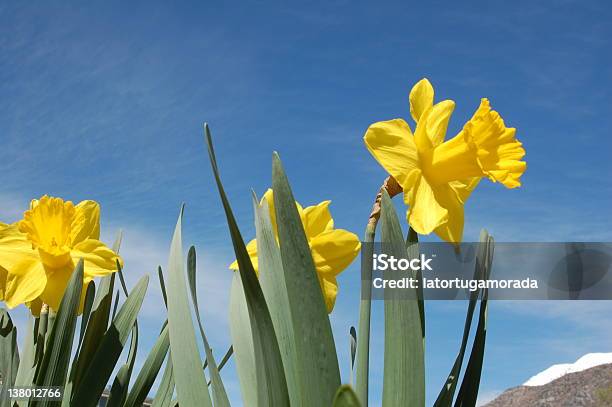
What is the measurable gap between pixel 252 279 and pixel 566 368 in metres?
9.95

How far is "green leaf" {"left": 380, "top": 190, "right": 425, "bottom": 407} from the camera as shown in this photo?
1.00 metres

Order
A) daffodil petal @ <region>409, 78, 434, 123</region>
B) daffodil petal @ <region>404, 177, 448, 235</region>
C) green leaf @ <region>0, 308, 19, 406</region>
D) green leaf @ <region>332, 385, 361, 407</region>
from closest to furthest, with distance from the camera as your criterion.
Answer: green leaf @ <region>332, 385, 361, 407</region>
daffodil petal @ <region>404, 177, 448, 235</region>
daffodil petal @ <region>409, 78, 434, 123</region>
green leaf @ <region>0, 308, 19, 406</region>

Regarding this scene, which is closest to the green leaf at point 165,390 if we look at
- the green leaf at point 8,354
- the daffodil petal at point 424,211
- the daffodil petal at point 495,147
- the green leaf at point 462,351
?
the green leaf at point 8,354

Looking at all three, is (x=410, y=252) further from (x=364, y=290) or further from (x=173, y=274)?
(x=173, y=274)

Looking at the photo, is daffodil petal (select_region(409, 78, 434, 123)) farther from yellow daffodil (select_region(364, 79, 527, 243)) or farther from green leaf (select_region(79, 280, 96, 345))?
green leaf (select_region(79, 280, 96, 345))

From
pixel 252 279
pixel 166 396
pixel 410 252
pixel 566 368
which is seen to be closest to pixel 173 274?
pixel 252 279

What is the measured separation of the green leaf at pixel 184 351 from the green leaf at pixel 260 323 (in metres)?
0.25

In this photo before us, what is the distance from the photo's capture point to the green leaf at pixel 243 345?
124 cm

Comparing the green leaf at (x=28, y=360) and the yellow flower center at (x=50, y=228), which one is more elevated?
the yellow flower center at (x=50, y=228)

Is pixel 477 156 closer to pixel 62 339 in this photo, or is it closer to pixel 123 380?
pixel 62 339

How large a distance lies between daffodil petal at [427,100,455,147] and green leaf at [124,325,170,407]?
100 cm

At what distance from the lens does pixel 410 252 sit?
113 cm

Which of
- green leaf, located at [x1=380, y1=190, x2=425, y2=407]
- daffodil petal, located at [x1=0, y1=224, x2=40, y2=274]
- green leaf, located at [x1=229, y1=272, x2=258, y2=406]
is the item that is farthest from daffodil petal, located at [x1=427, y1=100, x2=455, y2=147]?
daffodil petal, located at [x1=0, y1=224, x2=40, y2=274]

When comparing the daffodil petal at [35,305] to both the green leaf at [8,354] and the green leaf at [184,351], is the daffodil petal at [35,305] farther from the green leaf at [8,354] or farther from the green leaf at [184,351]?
the green leaf at [184,351]
